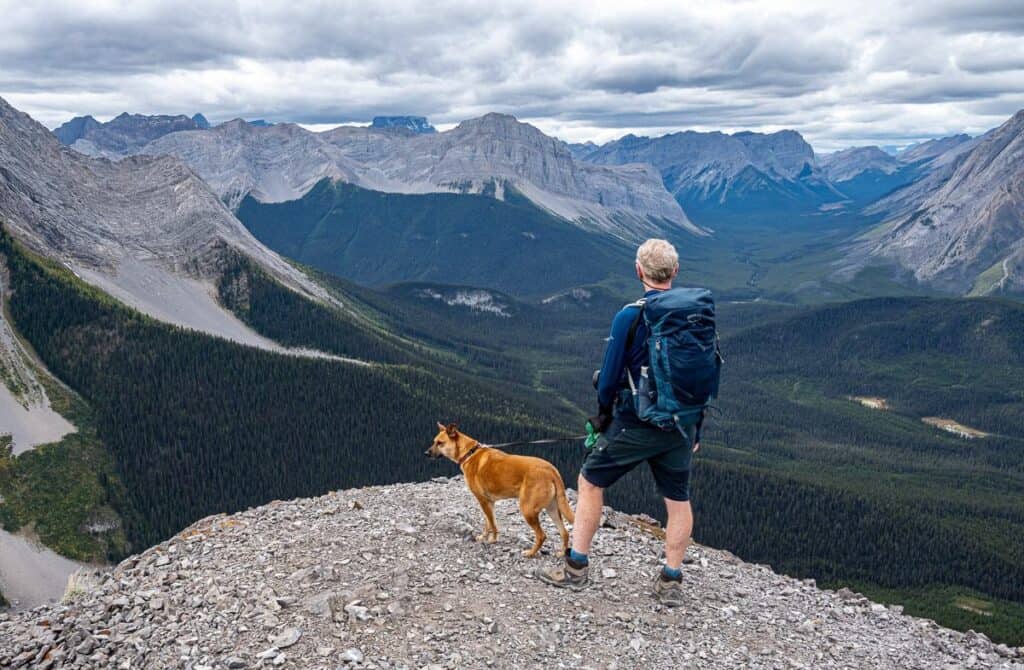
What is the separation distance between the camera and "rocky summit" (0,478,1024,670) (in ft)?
50.8

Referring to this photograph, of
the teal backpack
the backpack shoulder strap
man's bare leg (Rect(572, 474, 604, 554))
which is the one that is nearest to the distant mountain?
man's bare leg (Rect(572, 474, 604, 554))

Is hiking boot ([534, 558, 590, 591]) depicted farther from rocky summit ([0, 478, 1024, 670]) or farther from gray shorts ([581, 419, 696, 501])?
gray shorts ([581, 419, 696, 501])

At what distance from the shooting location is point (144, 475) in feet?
340

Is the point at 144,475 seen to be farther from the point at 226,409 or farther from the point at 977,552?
the point at 977,552

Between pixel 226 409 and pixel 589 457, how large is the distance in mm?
116950

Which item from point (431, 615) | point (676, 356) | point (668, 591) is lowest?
point (668, 591)

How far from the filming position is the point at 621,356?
1541 cm

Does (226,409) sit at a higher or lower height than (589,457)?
lower

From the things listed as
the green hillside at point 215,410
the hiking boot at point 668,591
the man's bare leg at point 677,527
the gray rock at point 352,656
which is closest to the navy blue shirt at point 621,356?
the man's bare leg at point 677,527

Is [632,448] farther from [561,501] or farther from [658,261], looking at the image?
[658,261]

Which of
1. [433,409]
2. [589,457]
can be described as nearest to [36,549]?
[433,409]

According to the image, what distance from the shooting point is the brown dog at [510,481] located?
738 inches

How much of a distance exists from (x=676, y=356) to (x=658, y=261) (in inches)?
80.4

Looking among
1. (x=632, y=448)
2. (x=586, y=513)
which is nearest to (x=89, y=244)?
(x=586, y=513)
